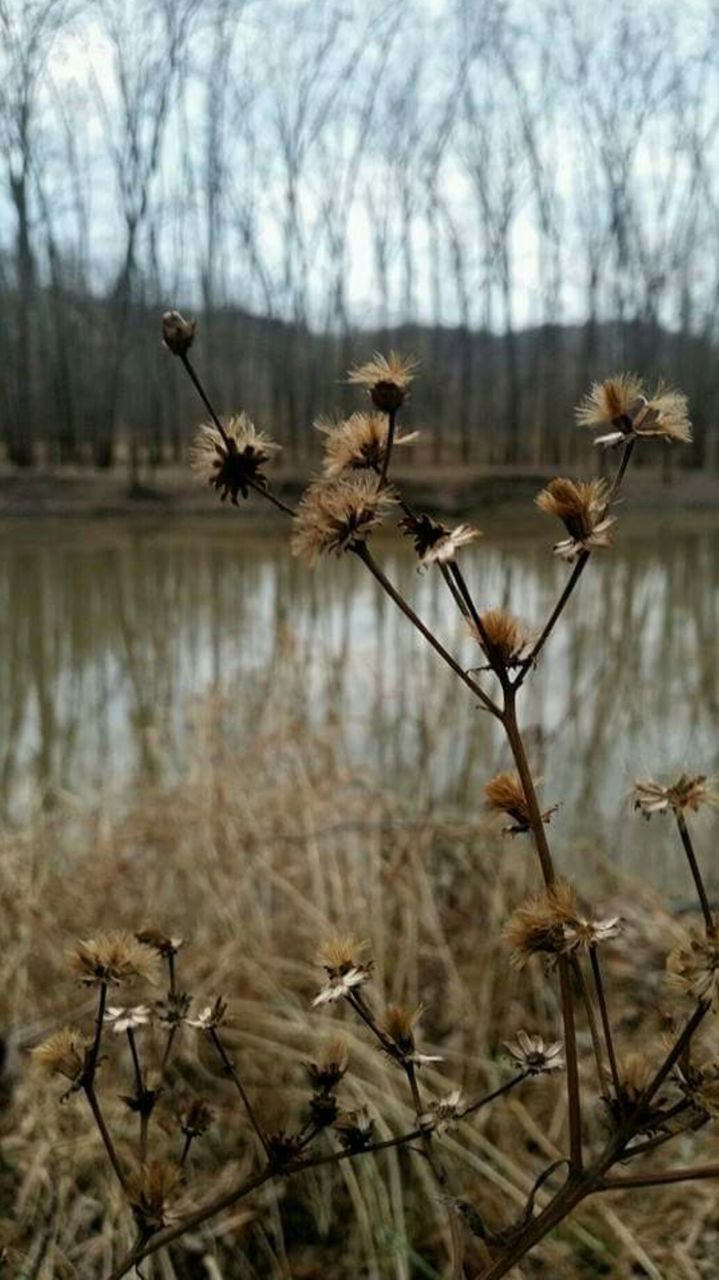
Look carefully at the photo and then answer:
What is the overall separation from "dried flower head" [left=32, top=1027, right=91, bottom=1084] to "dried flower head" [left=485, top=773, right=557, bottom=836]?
18 cm

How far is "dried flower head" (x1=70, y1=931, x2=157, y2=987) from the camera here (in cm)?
39

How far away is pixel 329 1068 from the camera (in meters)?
0.41

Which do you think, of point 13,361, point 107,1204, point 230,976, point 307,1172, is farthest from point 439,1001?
point 13,361

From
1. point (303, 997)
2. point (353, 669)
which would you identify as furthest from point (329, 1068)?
point (353, 669)

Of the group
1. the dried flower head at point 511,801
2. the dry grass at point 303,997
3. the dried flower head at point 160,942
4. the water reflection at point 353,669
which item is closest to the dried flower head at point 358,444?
the dried flower head at point 511,801

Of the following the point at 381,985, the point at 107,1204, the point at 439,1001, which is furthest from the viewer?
the point at 439,1001

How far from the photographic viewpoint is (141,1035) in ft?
5.28

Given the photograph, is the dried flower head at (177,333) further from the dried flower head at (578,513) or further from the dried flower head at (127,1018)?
the dried flower head at (127,1018)

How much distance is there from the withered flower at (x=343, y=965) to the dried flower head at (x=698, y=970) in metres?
0.10

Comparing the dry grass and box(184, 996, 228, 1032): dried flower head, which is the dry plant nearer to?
box(184, 996, 228, 1032): dried flower head

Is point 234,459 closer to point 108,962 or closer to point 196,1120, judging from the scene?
point 108,962

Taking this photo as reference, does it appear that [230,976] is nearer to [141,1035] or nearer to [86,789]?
[141,1035]

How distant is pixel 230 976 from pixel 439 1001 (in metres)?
0.38

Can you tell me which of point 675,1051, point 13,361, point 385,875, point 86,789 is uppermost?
point 13,361
